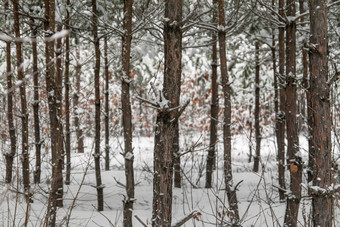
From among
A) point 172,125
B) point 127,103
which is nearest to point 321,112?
point 172,125

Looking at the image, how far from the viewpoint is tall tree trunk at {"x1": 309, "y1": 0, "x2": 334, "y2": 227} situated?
10.1ft

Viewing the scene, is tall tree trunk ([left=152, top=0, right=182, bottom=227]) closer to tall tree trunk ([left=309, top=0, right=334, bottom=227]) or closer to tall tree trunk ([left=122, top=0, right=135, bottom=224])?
tall tree trunk ([left=309, top=0, right=334, bottom=227])

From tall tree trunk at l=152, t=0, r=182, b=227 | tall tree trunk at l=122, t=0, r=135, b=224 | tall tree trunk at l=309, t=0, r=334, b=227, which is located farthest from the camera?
tall tree trunk at l=122, t=0, r=135, b=224

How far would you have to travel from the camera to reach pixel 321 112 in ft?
10.1

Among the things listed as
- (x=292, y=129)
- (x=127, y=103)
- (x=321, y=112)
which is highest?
(x=127, y=103)

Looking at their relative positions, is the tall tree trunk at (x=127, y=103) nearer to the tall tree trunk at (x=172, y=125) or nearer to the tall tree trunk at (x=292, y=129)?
the tall tree trunk at (x=172, y=125)

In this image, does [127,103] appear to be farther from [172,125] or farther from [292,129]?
[292,129]

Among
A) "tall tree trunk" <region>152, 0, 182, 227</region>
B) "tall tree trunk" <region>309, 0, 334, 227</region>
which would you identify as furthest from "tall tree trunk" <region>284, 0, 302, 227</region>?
"tall tree trunk" <region>152, 0, 182, 227</region>

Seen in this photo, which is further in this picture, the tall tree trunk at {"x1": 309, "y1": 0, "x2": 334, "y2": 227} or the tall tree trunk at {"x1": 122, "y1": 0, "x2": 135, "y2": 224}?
the tall tree trunk at {"x1": 122, "y1": 0, "x2": 135, "y2": 224}

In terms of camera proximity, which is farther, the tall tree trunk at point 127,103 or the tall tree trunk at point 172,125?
the tall tree trunk at point 127,103

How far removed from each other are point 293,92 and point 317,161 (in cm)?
210

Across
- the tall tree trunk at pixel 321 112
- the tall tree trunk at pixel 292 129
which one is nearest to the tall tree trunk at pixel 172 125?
the tall tree trunk at pixel 321 112

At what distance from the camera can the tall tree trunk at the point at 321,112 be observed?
3070 mm

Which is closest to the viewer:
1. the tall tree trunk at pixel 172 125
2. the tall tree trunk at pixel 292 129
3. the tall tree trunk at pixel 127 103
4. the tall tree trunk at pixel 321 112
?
the tall tree trunk at pixel 172 125
